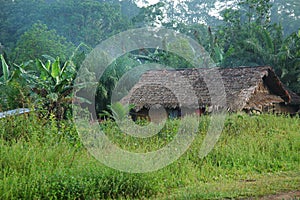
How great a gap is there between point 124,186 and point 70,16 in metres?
36.9

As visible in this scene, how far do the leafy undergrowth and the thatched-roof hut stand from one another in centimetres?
635

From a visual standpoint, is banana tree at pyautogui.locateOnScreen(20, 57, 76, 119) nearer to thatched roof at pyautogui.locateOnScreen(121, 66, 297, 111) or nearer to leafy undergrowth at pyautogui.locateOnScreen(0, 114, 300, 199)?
leafy undergrowth at pyautogui.locateOnScreen(0, 114, 300, 199)

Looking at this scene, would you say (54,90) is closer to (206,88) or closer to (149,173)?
(149,173)

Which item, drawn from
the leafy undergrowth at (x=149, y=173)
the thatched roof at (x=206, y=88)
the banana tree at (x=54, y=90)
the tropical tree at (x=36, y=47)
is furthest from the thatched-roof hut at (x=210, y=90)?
the tropical tree at (x=36, y=47)

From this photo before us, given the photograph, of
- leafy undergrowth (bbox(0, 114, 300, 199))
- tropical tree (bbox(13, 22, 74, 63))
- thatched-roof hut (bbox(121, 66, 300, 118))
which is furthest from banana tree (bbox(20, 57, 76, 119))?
tropical tree (bbox(13, 22, 74, 63))

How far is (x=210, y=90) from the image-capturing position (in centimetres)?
1845

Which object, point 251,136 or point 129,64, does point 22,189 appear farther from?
point 129,64

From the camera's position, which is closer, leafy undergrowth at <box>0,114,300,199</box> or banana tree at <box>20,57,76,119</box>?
leafy undergrowth at <box>0,114,300,199</box>

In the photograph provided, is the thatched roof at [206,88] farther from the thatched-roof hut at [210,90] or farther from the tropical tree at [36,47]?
the tropical tree at [36,47]

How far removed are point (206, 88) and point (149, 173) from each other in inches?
498

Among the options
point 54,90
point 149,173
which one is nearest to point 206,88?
point 54,90

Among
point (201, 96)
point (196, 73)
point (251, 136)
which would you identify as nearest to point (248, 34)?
point (196, 73)

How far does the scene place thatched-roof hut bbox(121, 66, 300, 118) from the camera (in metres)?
17.4

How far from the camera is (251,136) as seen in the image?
10055 mm
